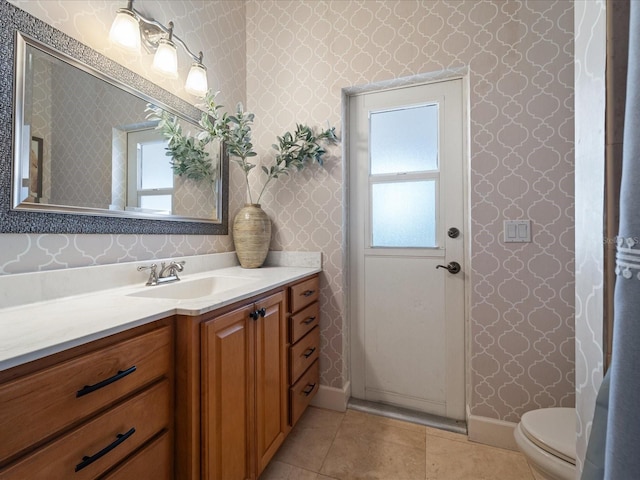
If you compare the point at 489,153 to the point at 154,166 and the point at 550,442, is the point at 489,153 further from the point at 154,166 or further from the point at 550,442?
the point at 154,166

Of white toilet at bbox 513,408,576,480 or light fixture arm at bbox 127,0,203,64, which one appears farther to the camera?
light fixture arm at bbox 127,0,203,64

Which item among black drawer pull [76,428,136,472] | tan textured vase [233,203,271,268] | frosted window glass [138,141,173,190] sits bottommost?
black drawer pull [76,428,136,472]

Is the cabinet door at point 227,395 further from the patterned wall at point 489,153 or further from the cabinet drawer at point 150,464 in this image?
the patterned wall at point 489,153

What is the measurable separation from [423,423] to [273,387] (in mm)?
1044

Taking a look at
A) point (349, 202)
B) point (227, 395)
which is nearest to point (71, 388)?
point (227, 395)

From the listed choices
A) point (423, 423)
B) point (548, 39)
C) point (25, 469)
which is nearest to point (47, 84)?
point (25, 469)

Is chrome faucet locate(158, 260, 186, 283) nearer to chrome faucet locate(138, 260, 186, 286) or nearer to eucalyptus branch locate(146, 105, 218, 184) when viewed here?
chrome faucet locate(138, 260, 186, 286)

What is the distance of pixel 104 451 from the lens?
69cm

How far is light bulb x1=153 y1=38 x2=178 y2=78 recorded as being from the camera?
4.66 feet

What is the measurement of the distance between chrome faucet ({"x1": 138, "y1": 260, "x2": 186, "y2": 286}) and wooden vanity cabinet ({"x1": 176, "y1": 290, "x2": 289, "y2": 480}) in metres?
0.49

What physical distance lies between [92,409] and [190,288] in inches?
30.6

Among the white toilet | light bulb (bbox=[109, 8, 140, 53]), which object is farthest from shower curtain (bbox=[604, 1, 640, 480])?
light bulb (bbox=[109, 8, 140, 53])

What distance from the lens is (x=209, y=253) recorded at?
183 cm

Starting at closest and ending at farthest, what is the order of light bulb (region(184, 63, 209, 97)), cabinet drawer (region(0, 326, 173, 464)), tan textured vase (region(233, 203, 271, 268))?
cabinet drawer (region(0, 326, 173, 464)) → light bulb (region(184, 63, 209, 97)) → tan textured vase (region(233, 203, 271, 268))
